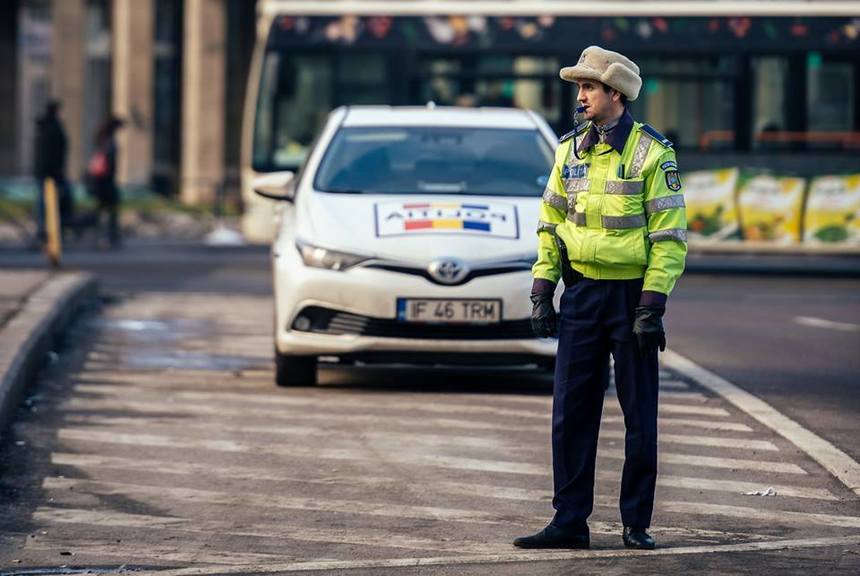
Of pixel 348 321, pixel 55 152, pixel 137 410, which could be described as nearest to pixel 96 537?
pixel 137 410

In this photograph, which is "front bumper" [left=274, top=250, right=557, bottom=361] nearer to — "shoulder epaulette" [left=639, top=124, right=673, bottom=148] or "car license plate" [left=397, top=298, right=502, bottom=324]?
"car license plate" [left=397, top=298, right=502, bottom=324]

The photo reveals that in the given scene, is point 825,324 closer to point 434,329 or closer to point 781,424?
point 434,329

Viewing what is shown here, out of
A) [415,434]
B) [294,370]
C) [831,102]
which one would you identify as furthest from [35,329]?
[831,102]

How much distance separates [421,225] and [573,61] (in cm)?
1298

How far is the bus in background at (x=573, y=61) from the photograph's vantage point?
23.5 metres

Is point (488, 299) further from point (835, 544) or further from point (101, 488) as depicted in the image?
point (835, 544)

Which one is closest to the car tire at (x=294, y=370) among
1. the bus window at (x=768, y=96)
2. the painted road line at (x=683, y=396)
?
the painted road line at (x=683, y=396)

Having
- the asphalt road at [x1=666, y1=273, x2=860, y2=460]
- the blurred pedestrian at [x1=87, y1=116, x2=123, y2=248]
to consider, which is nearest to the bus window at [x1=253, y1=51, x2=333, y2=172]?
the asphalt road at [x1=666, y1=273, x2=860, y2=460]

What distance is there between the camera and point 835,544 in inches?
267

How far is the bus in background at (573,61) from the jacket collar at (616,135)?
16679 mm

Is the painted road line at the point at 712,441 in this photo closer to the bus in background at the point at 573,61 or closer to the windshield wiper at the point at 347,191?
the windshield wiper at the point at 347,191

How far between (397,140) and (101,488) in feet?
15.7

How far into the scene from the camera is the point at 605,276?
6.74 metres

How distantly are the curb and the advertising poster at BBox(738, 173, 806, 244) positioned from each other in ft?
27.4
